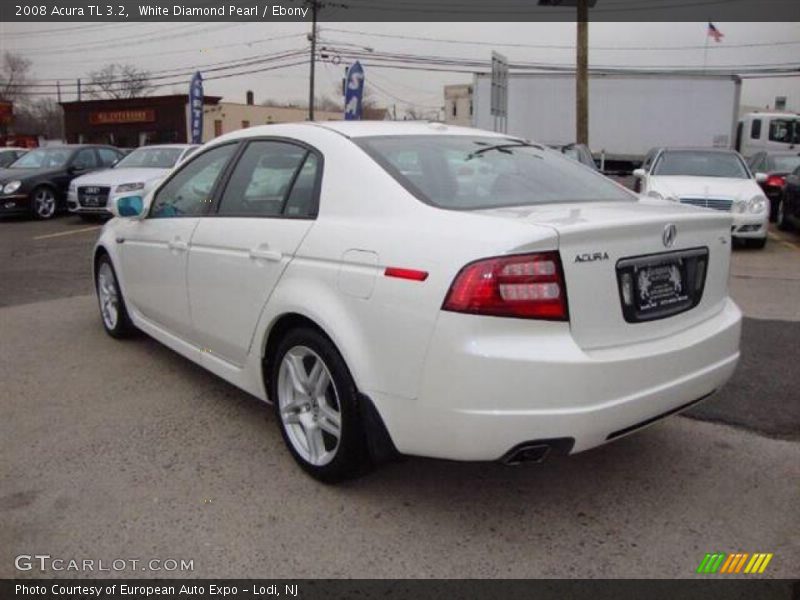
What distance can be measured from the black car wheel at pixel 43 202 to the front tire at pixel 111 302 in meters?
10.2

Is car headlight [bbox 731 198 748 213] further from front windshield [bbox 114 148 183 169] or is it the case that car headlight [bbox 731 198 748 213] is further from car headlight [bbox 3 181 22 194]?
car headlight [bbox 3 181 22 194]

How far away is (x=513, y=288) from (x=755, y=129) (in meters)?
25.7

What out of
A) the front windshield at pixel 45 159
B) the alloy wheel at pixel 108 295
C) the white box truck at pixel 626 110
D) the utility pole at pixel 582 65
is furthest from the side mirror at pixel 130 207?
the white box truck at pixel 626 110

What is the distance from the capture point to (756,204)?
986 centimetres

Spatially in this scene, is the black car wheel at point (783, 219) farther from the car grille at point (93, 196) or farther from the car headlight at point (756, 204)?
the car grille at point (93, 196)

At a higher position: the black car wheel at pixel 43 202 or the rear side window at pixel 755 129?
the rear side window at pixel 755 129

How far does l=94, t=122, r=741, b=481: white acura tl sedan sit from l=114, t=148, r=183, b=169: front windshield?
10.6 m

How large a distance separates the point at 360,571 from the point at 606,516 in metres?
1.06

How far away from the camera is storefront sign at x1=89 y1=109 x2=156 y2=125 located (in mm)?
43031

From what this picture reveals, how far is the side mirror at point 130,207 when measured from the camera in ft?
15.2

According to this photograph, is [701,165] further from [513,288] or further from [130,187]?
[513,288]
